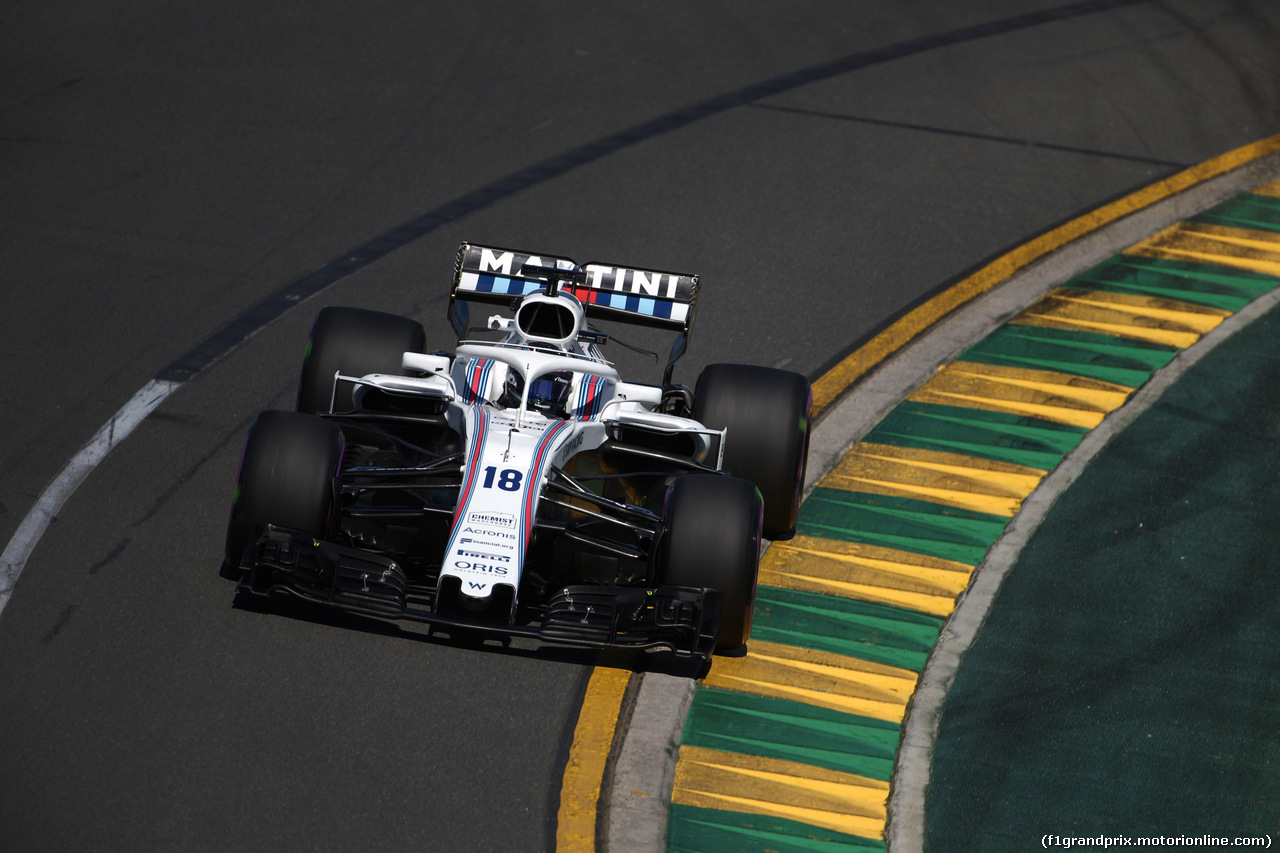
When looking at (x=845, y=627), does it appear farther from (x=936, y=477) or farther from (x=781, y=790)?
(x=936, y=477)

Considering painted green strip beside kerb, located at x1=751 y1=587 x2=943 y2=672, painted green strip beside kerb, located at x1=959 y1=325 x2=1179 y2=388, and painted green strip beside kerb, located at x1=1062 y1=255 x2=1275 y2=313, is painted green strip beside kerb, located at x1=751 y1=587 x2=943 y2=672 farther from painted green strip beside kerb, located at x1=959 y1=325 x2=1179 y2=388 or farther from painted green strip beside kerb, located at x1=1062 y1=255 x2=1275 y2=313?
painted green strip beside kerb, located at x1=1062 y1=255 x2=1275 y2=313

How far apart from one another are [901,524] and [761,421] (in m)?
1.22

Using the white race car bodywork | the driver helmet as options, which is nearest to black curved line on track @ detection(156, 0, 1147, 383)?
the white race car bodywork

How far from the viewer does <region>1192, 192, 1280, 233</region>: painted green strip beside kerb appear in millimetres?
11188

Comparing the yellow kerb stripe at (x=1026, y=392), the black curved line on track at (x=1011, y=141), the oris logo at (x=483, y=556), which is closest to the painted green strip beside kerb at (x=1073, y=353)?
the yellow kerb stripe at (x=1026, y=392)

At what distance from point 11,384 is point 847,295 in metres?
5.45

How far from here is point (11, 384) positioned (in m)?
8.19

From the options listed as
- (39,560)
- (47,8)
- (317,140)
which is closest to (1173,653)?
(39,560)

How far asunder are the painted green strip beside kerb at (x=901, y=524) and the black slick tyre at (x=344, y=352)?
2.43 metres

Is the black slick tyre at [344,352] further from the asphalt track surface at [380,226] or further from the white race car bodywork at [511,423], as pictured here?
the asphalt track surface at [380,226]

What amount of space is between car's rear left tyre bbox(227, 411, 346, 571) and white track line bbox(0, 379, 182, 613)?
1313 millimetres

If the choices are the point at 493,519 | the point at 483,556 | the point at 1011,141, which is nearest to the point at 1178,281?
A: the point at 1011,141

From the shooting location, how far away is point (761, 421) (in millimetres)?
7102

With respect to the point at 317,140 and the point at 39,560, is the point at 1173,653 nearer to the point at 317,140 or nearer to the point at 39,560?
the point at 39,560
